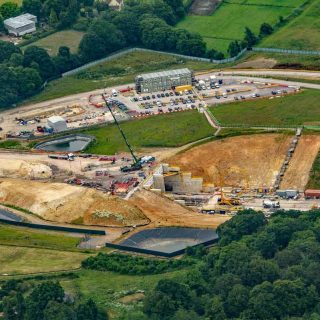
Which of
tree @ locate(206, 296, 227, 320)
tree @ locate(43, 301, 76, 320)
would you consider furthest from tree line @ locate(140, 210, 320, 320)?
tree @ locate(43, 301, 76, 320)

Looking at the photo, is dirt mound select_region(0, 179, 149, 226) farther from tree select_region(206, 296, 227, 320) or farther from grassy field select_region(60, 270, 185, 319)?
tree select_region(206, 296, 227, 320)

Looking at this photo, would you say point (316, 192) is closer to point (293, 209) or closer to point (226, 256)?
point (293, 209)

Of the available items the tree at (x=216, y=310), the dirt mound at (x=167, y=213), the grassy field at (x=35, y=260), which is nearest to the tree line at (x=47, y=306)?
the grassy field at (x=35, y=260)

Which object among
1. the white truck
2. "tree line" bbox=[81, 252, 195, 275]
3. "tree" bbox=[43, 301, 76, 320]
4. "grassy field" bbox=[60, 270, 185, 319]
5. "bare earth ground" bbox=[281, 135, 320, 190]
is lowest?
"bare earth ground" bbox=[281, 135, 320, 190]

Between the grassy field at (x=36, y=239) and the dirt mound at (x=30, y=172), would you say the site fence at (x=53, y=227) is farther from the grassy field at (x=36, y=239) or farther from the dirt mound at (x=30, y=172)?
the dirt mound at (x=30, y=172)

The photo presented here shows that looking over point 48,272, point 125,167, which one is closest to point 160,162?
point 125,167

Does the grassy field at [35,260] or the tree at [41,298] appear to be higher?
the tree at [41,298]
